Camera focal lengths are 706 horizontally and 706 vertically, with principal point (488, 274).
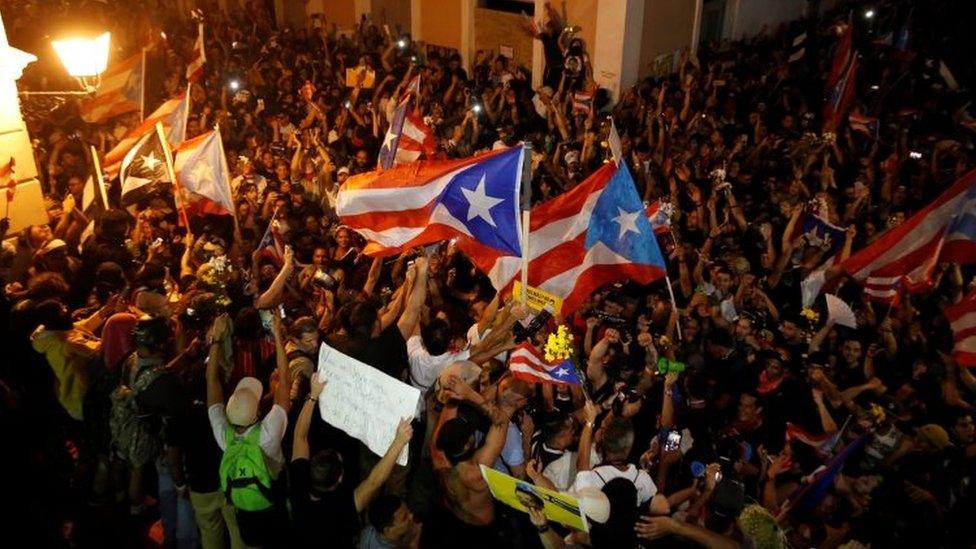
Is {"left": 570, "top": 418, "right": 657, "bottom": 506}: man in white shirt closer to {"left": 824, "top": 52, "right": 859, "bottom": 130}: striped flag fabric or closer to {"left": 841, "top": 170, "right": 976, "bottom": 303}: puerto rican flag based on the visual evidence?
{"left": 841, "top": 170, "right": 976, "bottom": 303}: puerto rican flag

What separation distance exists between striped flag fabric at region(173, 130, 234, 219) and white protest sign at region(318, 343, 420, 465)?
4311 mm

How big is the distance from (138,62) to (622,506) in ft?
27.1

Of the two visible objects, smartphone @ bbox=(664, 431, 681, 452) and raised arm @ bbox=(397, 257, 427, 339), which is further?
raised arm @ bbox=(397, 257, 427, 339)

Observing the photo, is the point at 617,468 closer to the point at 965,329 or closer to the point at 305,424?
the point at 305,424

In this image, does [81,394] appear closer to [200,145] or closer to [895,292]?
[200,145]

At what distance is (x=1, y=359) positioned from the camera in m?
5.55

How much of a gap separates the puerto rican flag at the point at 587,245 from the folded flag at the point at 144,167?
418 cm

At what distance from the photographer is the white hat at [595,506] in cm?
346

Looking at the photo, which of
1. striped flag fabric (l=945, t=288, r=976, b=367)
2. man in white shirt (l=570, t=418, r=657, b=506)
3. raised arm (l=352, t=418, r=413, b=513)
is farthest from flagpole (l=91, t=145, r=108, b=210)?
striped flag fabric (l=945, t=288, r=976, b=367)

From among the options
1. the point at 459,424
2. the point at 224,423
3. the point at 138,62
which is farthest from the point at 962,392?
the point at 138,62

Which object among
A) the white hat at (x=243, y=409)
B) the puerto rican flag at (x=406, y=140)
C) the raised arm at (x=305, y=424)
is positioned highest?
the puerto rican flag at (x=406, y=140)

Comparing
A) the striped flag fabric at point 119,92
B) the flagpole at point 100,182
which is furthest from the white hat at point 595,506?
the striped flag fabric at point 119,92

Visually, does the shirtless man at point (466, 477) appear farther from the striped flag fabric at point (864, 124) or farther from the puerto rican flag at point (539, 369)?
the striped flag fabric at point (864, 124)

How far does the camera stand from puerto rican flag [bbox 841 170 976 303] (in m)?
5.79
